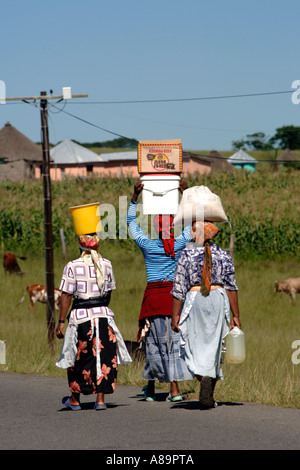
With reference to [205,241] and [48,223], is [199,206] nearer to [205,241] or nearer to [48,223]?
[205,241]

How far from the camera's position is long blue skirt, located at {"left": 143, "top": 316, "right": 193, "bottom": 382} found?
848cm

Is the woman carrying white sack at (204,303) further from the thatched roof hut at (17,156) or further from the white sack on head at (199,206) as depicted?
the thatched roof hut at (17,156)

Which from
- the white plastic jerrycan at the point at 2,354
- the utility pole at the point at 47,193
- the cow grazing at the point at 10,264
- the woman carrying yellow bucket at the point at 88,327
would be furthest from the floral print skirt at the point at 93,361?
the cow grazing at the point at 10,264

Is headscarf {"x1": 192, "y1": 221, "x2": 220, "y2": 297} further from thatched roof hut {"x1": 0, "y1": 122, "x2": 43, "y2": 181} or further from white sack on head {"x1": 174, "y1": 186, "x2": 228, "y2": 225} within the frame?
thatched roof hut {"x1": 0, "y1": 122, "x2": 43, "y2": 181}

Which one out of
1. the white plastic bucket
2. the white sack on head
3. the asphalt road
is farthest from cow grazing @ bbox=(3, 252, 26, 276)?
the white sack on head

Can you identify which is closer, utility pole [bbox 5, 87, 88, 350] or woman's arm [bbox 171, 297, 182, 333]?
woman's arm [bbox 171, 297, 182, 333]

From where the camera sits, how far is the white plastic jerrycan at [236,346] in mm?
7836

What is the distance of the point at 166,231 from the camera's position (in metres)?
8.73

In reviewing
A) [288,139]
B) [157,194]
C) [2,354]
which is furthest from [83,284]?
[288,139]

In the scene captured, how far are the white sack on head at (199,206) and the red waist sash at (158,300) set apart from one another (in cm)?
92

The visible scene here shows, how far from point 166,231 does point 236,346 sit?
1.55 meters

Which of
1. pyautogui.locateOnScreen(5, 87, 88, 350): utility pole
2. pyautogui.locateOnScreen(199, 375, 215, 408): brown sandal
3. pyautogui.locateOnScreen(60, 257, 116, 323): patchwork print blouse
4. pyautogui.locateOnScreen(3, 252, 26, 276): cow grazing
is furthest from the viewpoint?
pyautogui.locateOnScreen(3, 252, 26, 276): cow grazing

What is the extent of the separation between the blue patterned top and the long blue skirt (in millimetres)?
831
